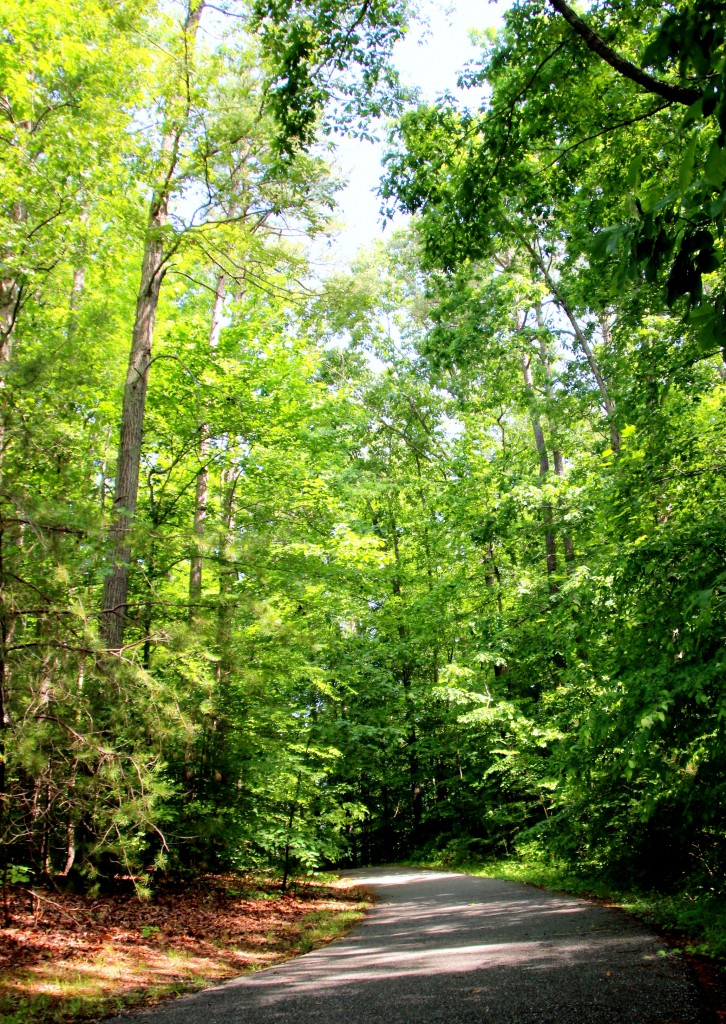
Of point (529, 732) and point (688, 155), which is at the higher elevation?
point (688, 155)

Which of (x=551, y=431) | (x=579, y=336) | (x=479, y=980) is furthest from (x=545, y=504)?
(x=479, y=980)

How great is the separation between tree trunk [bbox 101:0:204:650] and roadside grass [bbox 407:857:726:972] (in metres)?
6.59

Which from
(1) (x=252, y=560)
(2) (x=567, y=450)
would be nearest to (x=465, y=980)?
(1) (x=252, y=560)

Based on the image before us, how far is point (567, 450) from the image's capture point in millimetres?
17922

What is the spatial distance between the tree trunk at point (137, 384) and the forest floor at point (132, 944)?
9.35 feet

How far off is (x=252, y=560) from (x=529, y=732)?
8843mm

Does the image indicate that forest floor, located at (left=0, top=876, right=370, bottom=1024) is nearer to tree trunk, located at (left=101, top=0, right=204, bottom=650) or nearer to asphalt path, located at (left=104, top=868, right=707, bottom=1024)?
asphalt path, located at (left=104, top=868, right=707, bottom=1024)

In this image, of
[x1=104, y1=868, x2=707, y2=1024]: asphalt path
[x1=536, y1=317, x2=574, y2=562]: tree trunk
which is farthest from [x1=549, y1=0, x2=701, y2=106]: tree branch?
[x1=536, y1=317, x2=574, y2=562]: tree trunk

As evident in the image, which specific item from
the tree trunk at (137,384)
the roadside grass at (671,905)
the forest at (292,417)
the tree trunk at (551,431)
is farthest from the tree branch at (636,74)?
the tree trunk at (551,431)

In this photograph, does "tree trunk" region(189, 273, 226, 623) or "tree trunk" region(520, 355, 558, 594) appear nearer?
"tree trunk" region(189, 273, 226, 623)

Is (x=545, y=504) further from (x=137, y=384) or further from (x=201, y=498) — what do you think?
(x=137, y=384)

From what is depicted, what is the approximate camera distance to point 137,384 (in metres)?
9.86

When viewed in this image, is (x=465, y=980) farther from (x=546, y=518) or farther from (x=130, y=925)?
(x=546, y=518)

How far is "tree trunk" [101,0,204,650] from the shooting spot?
834cm
